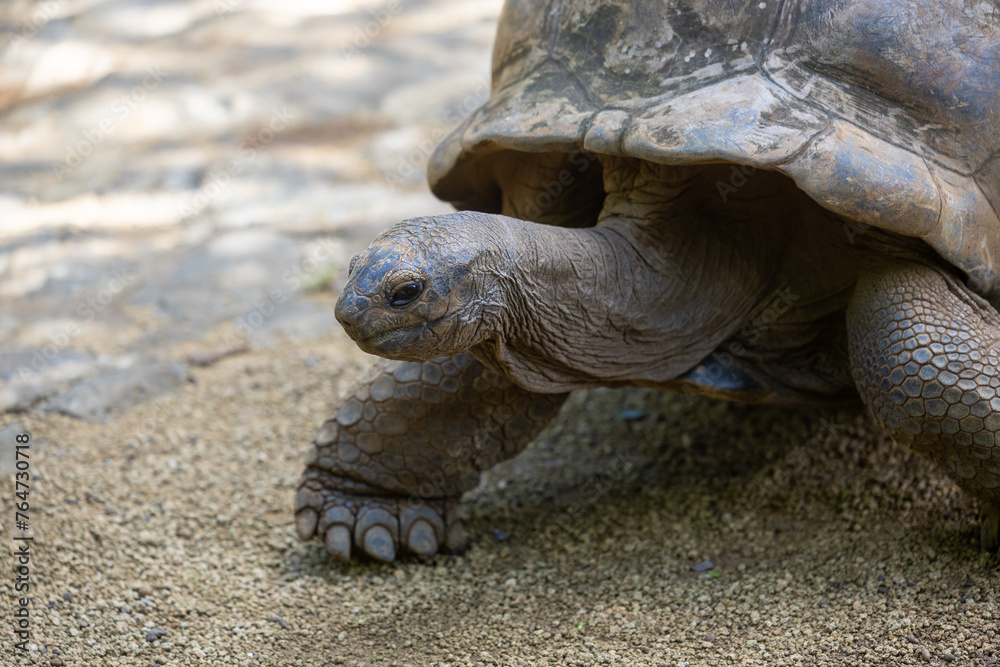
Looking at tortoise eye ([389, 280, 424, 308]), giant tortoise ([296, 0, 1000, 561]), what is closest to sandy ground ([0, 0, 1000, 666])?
giant tortoise ([296, 0, 1000, 561])

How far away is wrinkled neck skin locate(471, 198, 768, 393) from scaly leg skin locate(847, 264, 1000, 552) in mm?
472

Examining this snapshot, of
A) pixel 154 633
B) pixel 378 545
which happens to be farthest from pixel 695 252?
pixel 154 633

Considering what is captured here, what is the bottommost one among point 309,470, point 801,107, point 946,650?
point 309,470

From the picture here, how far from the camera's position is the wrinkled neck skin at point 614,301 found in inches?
98.6

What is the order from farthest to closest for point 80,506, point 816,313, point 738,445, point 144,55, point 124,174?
point 144,55
point 124,174
point 738,445
point 80,506
point 816,313

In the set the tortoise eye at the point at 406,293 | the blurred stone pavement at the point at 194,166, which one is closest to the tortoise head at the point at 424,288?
the tortoise eye at the point at 406,293

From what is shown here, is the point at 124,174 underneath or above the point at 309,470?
underneath

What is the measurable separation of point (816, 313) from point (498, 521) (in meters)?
1.41

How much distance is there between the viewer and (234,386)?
168 inches

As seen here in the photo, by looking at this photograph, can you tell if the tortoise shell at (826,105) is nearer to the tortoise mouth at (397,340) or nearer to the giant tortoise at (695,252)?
the giant tortoise at (695,252)

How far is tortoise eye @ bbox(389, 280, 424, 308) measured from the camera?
7.02 feet

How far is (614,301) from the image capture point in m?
2.73

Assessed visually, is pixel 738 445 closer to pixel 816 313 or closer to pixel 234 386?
pixel 816 313

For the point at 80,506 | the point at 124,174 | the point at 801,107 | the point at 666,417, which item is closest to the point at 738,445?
the point at 666,417
